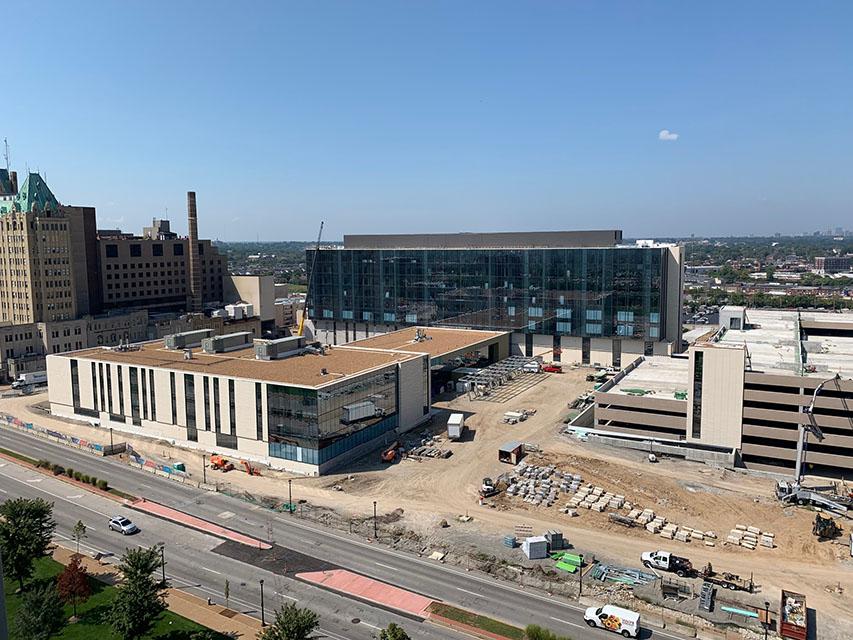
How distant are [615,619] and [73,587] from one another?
121 ft

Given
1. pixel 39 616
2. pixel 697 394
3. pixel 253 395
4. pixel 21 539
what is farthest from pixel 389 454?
pixel 39 616

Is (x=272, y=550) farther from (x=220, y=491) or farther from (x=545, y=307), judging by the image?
(x=545, y=307)

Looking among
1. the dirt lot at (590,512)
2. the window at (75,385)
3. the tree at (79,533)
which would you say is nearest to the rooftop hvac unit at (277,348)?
the dirt lot at (590,512)

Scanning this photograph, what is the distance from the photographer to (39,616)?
39406mm

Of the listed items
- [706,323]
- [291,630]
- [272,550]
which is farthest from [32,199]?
[706,323]

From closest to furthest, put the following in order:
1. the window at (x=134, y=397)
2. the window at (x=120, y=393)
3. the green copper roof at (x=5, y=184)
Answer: the window at (x=134, y=397) < the window at (x=120, y=393) < the green copper roof at (x=5, y=184)

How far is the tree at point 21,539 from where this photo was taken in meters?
46.9

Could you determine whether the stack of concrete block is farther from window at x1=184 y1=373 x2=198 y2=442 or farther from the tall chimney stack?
the tall chimney stack

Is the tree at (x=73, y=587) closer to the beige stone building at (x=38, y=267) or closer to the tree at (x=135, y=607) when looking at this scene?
the tree at (x=135, y=607)

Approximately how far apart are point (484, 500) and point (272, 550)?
2196 centimetres

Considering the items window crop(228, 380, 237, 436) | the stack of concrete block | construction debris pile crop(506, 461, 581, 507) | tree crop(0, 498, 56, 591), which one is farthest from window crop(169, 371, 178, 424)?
the stack of concrete block

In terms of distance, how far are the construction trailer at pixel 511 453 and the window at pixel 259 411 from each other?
2811 cm

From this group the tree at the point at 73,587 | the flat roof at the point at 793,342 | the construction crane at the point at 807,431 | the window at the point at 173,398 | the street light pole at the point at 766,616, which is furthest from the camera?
the window at the point at 173,398

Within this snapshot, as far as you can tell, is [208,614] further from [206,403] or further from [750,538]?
[750,538]
